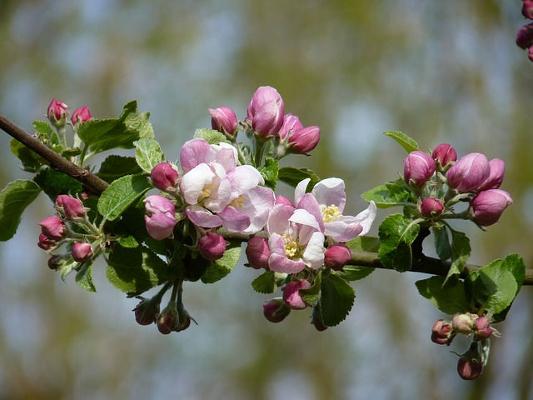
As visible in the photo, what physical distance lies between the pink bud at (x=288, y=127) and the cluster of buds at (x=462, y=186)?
24 cm

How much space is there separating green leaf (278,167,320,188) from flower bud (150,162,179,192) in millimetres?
266

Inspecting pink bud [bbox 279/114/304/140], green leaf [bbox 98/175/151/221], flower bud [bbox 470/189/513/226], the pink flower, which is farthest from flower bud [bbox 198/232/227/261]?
flower bud [bbox 470/189/513/226]

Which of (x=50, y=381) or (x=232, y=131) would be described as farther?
(x=50, y=381)

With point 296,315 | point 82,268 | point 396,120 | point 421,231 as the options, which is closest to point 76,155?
point 82,268

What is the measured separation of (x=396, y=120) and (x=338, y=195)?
30.6 ft

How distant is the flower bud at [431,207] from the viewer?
141 cm

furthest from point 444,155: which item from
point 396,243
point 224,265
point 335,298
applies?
point 224,265

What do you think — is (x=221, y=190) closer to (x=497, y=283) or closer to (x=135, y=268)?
(x=135, y=268)

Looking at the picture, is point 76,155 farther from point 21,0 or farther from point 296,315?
point 21,0

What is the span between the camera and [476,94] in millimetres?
9617

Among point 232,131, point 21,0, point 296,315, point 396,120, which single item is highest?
point 232,131

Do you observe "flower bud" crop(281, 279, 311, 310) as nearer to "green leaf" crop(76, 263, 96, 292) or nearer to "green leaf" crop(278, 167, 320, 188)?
"green leaf" crop(278, 167, 320, 188)

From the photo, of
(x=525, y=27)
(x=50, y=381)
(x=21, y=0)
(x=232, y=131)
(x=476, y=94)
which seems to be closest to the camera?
(x=232, y=131)

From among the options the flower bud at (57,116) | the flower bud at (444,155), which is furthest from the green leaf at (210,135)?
the flower bud at (444,155)
